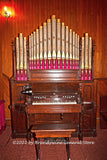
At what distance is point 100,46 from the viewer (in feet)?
13.4

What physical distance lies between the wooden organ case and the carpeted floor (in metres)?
0.25

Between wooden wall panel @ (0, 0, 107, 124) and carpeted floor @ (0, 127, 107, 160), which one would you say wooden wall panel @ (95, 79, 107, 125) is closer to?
carpeted floor @ (0, 127, 107, 160)

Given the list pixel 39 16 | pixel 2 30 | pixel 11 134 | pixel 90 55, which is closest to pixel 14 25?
pixel 2 30

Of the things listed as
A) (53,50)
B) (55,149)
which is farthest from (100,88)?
(55,149)

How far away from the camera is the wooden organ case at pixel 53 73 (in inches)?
129

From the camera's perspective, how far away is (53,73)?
346 centimetres

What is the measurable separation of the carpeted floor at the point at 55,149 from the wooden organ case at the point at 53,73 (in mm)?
253

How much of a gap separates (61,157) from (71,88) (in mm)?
1495

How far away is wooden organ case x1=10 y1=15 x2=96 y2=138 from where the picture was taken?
3279 mm

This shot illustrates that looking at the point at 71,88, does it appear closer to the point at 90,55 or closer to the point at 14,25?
the point at 90,55

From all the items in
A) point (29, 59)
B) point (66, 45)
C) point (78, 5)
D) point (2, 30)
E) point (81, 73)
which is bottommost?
point (81, 73)

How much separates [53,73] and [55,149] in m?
1.74

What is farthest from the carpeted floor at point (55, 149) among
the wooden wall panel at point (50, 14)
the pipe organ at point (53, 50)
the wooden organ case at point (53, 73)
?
the pipe organ at point (53, 50)

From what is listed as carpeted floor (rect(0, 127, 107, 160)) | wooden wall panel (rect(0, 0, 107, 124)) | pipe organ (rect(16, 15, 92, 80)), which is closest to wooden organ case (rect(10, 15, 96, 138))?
pipe organ (rect(16, 15, 92, 80))
